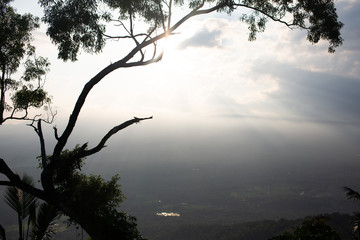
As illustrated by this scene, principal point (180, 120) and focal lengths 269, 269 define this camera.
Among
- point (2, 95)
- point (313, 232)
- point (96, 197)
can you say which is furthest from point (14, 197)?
point (313, 232)

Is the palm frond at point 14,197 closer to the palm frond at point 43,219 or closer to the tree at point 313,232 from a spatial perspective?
the palm frond at point 43,219

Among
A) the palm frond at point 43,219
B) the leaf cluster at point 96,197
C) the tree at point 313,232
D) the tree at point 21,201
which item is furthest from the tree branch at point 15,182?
the tree at point 313,232

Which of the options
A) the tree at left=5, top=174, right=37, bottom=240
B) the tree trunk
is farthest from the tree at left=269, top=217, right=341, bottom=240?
the tree trunk

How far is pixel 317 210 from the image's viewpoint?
18750cm

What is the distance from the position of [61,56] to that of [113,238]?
266 inches

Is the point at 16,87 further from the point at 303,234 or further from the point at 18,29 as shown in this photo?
the point at 303,234

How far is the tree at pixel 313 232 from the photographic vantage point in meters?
7.20

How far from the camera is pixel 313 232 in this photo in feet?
24.1

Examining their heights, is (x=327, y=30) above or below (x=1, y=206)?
above

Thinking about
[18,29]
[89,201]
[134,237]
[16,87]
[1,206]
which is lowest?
[1,206]

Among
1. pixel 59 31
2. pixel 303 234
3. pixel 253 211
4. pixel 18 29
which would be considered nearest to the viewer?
pixel 303 234

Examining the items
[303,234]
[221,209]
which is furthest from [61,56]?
[221,209]

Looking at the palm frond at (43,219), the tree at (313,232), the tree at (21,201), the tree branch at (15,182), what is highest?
the tree branch at (15,182)

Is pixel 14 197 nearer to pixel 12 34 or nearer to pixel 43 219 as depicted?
pixel 43 219
